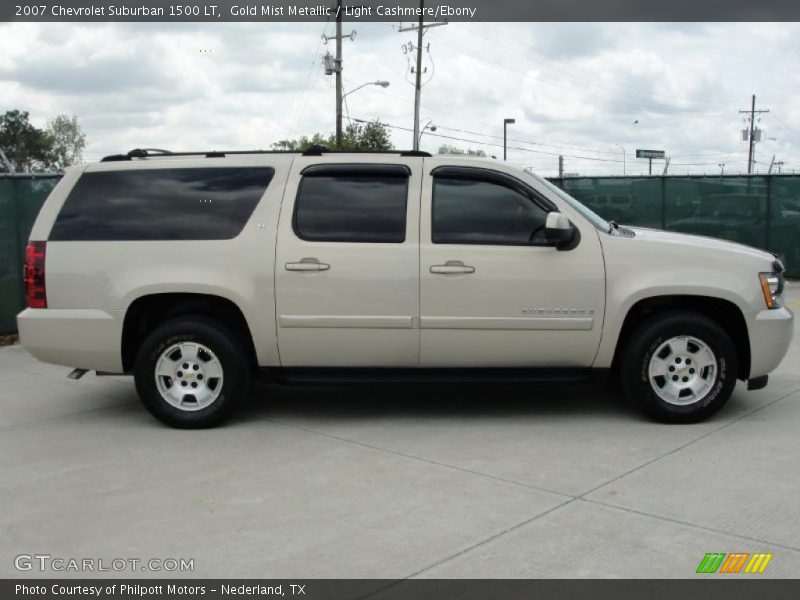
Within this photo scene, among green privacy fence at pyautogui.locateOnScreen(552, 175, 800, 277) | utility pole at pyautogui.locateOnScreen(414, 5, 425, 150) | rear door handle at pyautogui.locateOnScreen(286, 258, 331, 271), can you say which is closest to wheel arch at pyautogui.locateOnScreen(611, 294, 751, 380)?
rear door handle at pyautogui.locateOnScreen(286, 258, 331, 271)

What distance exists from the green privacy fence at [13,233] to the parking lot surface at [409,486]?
3.47 m

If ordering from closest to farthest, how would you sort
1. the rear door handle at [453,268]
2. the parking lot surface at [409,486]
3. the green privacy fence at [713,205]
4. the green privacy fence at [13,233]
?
the parking lot surface at [409,486], the rear door handle at [453,268], the green privacy fence at [13,233], the green privacy fence at [713,205]

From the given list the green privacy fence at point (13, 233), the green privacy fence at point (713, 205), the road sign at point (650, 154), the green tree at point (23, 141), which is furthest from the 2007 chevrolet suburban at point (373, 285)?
the green tree at point (23, 141)

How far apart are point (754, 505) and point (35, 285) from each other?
4967 mm

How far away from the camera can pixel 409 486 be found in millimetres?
4988

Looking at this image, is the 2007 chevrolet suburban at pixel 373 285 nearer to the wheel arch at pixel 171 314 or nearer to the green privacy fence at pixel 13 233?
the wheel arch at pixel 171 314

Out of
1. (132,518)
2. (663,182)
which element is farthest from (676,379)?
(663,182)

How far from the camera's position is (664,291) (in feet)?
20.1

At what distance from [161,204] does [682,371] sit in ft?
13.0

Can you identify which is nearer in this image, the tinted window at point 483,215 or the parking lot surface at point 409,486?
the parking lot surface at point 409,486

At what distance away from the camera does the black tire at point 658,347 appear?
6195mm

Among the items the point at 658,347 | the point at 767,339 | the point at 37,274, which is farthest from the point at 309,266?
the point at 767,339

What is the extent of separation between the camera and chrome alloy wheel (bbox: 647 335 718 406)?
245 inches
